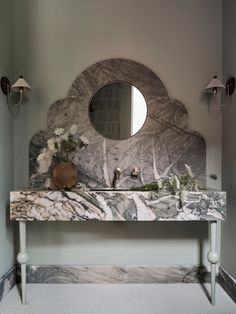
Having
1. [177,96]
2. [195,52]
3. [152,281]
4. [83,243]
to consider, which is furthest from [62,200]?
[195,52]

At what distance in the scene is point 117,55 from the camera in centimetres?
247

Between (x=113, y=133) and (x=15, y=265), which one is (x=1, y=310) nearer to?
(x=15, y=265)

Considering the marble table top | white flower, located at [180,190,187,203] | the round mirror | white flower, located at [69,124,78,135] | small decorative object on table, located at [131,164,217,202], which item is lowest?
the marble table top

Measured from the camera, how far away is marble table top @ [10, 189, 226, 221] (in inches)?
80.5

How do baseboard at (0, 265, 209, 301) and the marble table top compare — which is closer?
the marble table top

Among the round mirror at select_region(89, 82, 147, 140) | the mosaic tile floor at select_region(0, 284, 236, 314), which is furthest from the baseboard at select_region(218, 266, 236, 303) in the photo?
the round mirror at select_region(89, 82, 147, 140)

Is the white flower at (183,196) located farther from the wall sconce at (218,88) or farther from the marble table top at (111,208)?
the wall sconce at (218,88)

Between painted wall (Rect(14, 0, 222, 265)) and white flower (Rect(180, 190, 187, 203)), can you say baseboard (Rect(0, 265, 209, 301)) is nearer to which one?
painted wall (Rect(14, 0, 222, 265))

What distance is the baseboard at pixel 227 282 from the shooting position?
2.16 metres

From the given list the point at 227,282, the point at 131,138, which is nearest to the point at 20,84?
the point at 131,138

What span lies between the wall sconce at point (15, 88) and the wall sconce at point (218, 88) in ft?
4.71

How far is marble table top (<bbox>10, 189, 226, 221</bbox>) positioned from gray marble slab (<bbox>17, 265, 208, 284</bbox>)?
2.13ft

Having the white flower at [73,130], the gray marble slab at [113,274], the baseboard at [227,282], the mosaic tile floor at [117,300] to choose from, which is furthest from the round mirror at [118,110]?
the baseboard at [227,282]

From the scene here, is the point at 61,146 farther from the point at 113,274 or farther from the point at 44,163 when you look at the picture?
A: the point at 113,274
